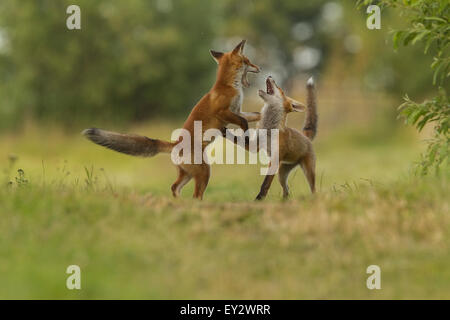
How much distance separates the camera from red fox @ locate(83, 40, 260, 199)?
7156 mm

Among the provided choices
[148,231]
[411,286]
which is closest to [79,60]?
[148,231]

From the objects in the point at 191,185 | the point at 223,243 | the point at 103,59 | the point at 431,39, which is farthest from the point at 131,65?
the point at 223,243

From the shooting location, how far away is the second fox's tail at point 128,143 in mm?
6855

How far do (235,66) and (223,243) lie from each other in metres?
2.85

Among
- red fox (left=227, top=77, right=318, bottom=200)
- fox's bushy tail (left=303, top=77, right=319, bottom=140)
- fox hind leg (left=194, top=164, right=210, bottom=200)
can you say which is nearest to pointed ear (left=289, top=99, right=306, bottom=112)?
red fox (left=227, top=77, right=318, bottom=200)

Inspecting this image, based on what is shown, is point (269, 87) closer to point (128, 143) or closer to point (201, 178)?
point (201, 178)

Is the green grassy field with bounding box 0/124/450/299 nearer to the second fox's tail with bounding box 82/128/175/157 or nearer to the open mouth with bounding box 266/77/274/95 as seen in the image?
the second fox's tail with bounding box 82/128/175/157

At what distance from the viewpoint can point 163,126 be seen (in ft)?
75.7

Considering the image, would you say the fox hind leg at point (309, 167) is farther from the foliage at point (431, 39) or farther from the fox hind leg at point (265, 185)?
the foliage at point (431, 39)

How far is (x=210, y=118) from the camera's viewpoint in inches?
289

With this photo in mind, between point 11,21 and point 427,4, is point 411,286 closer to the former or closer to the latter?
point 427,4

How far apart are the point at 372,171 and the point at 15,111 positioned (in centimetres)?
1537

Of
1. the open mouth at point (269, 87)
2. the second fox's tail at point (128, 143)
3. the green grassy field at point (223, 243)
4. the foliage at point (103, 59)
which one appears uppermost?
the foliage at point (103, 59)

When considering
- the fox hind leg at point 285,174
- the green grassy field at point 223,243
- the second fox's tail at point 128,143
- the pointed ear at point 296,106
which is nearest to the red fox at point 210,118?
the second fox's tail at point 128,143
